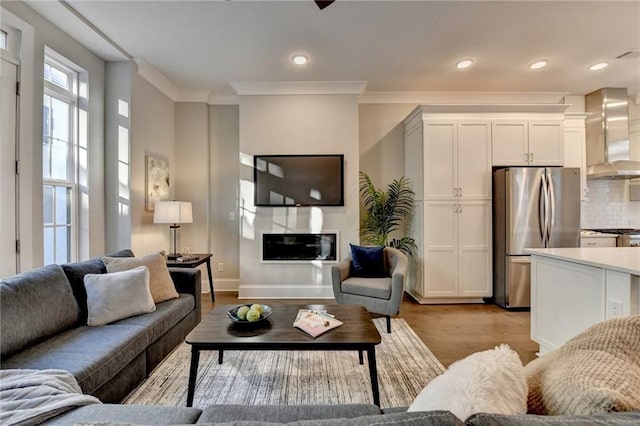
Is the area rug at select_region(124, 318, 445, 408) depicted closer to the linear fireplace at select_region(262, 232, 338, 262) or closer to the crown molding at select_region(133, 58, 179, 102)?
the linear fireplace at select_region(262, 232, 338, 262)

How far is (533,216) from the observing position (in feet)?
12.0

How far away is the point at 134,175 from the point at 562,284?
164 inches

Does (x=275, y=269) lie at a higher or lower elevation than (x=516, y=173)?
lower

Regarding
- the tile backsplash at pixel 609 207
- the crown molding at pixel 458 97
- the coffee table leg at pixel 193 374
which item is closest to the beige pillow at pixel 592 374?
the coffee table leg at pixel 193 374

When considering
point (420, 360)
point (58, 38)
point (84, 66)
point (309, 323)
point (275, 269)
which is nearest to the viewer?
→ point (309, 323)

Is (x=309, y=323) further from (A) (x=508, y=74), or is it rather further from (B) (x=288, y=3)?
(A) (x=508, y=74)

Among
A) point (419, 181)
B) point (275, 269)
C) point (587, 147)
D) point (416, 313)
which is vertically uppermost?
point (587, 147)

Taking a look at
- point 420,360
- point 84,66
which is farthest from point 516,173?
point 84,66

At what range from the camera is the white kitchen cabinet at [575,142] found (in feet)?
13.8

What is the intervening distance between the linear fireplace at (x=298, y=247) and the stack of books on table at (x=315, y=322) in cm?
199

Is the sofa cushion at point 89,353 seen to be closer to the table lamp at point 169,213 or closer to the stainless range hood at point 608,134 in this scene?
the table lamp at point 169,213

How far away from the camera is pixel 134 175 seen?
348 cm

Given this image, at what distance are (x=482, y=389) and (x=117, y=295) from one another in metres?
2.28

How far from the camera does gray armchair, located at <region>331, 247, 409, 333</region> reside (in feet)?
9.55
